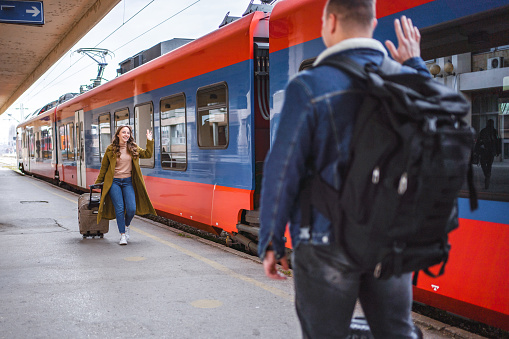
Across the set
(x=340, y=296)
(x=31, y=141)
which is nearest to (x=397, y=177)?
(x=340, y=296)

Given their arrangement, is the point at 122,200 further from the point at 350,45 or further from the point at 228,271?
the point at 350,45

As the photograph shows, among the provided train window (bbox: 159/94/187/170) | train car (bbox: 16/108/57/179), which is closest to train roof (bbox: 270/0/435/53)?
train window (bbox: 159/94/187/170)

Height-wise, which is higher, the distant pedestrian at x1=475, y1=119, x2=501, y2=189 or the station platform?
the distant pedestrian at x1=475, y1=119, x2=501, y2=189

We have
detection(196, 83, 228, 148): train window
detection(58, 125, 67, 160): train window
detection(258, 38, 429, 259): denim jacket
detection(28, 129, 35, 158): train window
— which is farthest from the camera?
detection(28, 129, 35, 158): train window

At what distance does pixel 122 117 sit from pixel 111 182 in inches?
177

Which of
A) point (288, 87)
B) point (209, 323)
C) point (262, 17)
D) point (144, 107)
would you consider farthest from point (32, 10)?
point (288, 87)

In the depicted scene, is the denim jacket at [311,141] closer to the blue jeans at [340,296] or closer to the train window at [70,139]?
the blue jeans at [340,296]

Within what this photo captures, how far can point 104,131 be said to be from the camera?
13016mm

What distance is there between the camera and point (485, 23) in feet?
11.6

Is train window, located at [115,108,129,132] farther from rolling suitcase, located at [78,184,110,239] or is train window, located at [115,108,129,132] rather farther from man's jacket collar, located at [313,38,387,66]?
man's jacket collar, located at [313,38,387,66]

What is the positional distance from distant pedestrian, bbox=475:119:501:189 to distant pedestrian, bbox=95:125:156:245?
4.71 m

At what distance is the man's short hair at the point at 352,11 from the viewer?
6.18 ft

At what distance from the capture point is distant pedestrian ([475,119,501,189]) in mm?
3506

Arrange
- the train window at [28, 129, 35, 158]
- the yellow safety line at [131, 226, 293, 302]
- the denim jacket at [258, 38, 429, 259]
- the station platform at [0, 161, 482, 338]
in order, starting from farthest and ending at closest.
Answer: the train window at [28, 129, 35, 158]
the yellow safety line at [131, 226, 293, 302]
the station platform at [0, 161, 482, 338]
the denim jacket at [258, 38, 429, 259]
